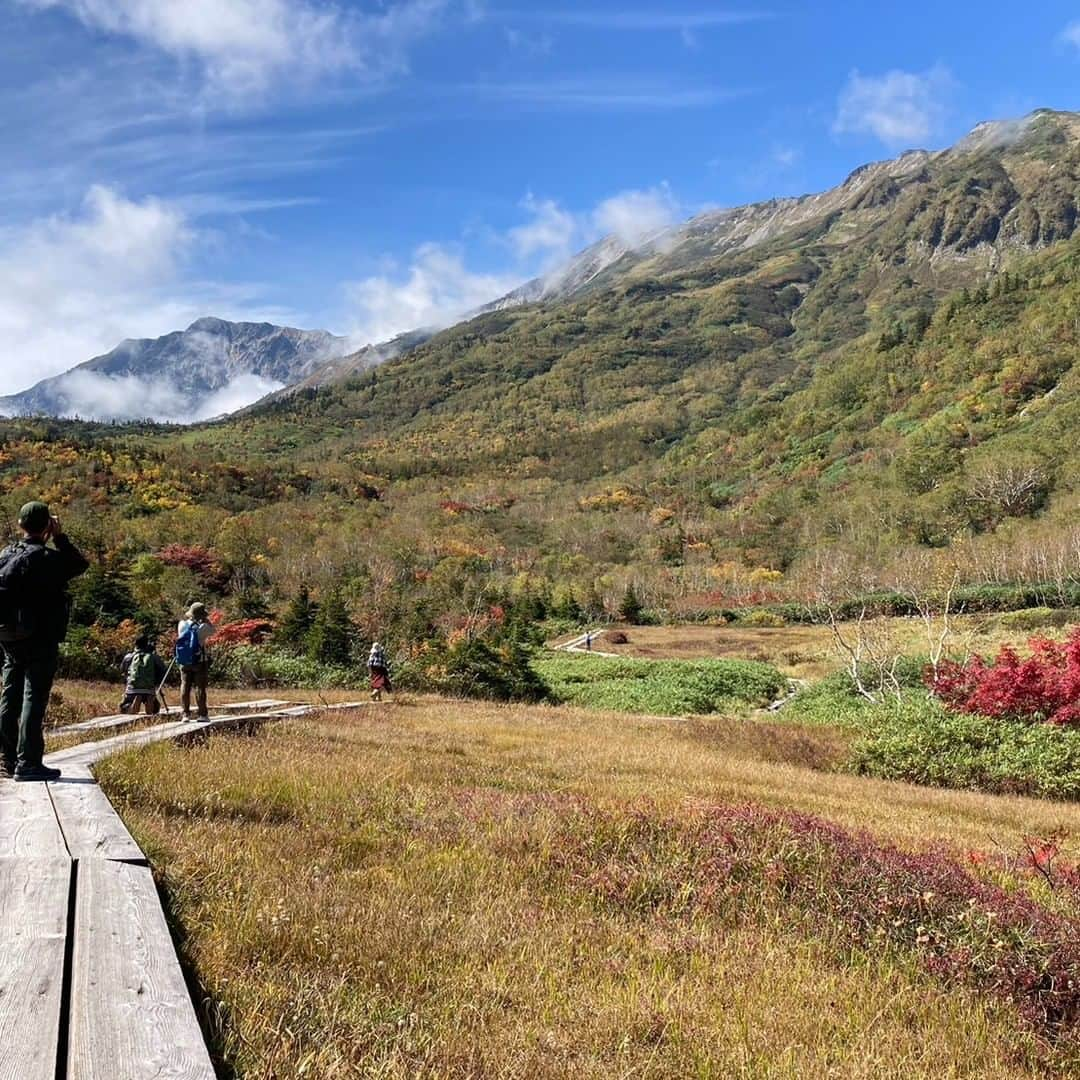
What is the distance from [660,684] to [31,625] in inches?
1181

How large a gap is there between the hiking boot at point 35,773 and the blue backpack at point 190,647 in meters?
7.64

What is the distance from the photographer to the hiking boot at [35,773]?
5.96 m

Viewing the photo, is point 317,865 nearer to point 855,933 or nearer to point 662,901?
point 662,901

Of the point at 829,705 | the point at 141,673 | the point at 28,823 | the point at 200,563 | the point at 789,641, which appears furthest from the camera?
the point at 789,641

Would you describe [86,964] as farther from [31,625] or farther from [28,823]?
[31,625]

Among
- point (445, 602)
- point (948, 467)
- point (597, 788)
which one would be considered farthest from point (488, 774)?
point (948, 467)

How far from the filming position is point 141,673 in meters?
14.8

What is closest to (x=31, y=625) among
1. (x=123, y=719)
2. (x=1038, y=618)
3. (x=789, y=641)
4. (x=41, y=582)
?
(x=41, y=582)

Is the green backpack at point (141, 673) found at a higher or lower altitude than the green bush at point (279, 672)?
higher

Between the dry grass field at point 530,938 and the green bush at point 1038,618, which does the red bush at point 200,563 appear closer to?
the dry grass field at point 530,938

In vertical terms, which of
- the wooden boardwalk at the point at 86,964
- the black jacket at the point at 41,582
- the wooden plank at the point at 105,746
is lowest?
the wooden plank at the point at 105,746

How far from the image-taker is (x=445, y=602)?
5344 centimetres

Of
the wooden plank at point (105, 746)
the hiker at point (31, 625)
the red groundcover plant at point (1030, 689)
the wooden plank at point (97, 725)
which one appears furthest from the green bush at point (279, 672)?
the hiker at point (31, 625)

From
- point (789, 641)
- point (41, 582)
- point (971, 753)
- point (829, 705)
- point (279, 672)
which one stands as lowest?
point (789, 641)
